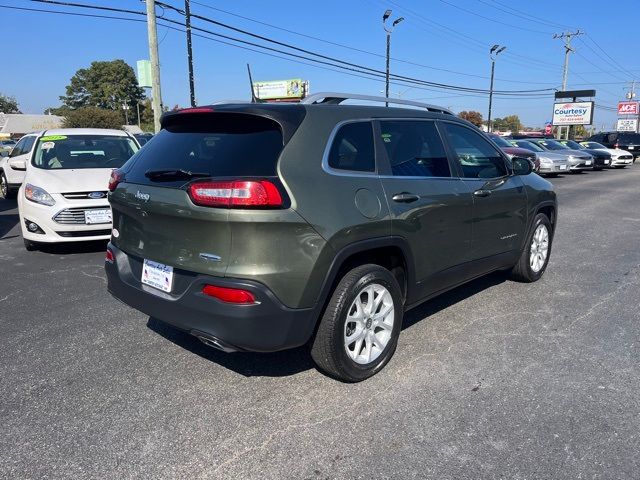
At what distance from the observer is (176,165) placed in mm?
3150

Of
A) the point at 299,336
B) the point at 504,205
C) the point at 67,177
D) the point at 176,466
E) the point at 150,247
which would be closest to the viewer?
the point at 176,466

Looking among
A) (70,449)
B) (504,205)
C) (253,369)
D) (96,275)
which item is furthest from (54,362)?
(504,205)

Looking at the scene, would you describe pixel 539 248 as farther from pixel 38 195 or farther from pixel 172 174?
pixel 38 195

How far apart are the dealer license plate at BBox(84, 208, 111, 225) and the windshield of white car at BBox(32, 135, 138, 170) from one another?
45.4 inches

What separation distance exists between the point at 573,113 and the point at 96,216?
161ft

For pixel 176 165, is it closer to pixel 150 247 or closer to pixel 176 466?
pixel 150 247

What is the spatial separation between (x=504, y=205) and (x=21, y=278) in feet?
17.1

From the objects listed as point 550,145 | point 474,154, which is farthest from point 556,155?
point 474,154

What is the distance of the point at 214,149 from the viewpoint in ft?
9.92

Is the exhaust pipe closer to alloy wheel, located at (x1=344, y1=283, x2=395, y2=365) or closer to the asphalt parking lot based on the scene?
the asphalt parking lot

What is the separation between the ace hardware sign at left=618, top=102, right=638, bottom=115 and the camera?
228 feet

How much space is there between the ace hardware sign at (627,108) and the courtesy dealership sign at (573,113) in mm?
30236

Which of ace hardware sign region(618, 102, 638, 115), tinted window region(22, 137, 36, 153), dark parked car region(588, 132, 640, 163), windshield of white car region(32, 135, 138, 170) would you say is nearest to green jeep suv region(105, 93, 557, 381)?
windshield of white car region(32, 135, 138, 170)

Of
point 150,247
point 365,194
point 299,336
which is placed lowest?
point 299,336
